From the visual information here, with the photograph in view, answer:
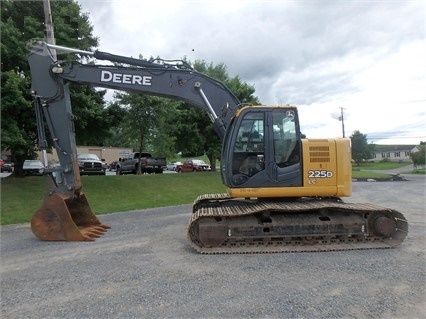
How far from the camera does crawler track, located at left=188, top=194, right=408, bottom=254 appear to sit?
635cm

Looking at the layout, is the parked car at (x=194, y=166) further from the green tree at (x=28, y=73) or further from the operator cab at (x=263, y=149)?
the operator cab at (x=263, y=149)

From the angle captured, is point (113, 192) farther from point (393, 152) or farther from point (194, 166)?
point (393, 152)

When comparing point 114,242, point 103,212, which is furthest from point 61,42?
point 114,242

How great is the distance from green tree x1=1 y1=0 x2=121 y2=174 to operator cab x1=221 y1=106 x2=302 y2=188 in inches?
309

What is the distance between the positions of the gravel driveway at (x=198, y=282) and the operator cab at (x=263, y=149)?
157 centimetres

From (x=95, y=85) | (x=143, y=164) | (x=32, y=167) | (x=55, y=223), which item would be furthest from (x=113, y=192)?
(x=143, y=164)

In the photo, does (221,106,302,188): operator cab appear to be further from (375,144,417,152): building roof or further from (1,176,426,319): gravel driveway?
(375,144,417,152): building roof

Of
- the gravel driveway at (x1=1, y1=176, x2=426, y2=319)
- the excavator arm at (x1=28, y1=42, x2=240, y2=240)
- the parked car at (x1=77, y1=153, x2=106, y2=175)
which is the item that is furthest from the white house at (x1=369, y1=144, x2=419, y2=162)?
the gravel driveway at (x1=1, y1=176, x2=426, y2=319)

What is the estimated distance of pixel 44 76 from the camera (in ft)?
25.2

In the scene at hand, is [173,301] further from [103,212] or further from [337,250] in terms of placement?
[103,212]

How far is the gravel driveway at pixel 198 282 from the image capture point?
12.6 ft

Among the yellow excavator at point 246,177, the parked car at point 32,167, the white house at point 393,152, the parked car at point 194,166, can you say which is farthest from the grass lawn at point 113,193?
the white house at point 393,152

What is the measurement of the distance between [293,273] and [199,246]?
200 centimetres

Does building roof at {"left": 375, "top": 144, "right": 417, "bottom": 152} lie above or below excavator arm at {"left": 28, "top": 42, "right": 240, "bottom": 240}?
above
